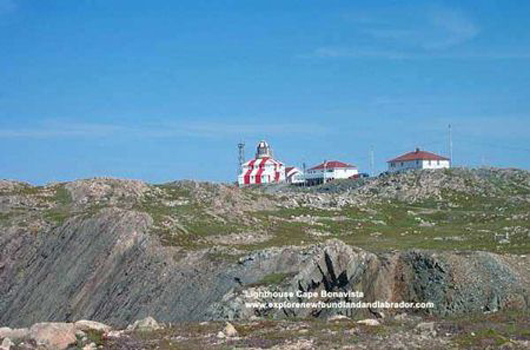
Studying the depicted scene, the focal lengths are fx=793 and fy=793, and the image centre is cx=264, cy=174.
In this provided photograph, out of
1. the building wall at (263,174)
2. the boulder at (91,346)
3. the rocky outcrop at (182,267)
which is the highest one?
the building wall at (263,174)

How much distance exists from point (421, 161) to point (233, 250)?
98051 millimetres

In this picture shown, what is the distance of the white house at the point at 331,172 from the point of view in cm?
16275

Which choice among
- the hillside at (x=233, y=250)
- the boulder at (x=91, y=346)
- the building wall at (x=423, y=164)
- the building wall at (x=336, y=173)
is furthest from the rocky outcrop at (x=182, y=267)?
the building wall at (x=336, y=173)

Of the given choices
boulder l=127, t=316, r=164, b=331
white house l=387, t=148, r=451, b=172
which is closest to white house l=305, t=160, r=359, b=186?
white house l=387, t=148, r=451, b=172

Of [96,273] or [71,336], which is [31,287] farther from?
[71,336]

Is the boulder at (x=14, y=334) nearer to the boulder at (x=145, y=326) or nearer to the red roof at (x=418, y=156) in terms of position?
the boulder at (x=145, y=326)

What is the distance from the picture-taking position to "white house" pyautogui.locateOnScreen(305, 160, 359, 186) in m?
163

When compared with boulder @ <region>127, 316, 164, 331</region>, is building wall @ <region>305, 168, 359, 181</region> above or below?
above

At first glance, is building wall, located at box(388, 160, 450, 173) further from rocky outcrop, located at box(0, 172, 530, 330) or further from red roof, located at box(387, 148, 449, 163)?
rocky outcrop, located at box(0, 172, 530, 330)

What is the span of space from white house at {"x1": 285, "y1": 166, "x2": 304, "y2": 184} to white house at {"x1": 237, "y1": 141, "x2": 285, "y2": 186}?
1457 mm

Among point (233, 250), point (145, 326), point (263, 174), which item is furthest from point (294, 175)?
point (145, 326)

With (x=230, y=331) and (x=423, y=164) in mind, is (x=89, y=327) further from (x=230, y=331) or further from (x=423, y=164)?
(x=423, y=164)

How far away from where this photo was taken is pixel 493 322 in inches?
1249

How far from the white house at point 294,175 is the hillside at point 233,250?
61694 mm
